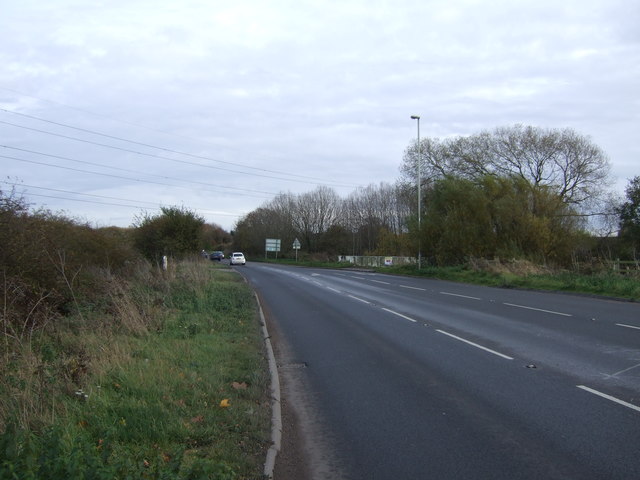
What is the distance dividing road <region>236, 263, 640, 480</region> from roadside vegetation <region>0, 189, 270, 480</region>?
0.90 meters

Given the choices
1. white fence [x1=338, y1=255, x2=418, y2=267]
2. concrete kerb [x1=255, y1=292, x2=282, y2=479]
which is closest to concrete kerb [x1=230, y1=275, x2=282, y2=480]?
concrete kerb [x1=255, y1=292, x2=282, y2=479]

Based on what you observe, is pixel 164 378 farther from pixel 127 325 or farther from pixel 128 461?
pixel 127 325

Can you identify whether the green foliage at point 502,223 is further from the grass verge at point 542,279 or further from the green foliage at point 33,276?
the green foliage at point 33,276

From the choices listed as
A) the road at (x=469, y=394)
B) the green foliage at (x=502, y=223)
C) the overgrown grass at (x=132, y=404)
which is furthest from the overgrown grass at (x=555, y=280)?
the overgrown grass at (x=132, y=404)

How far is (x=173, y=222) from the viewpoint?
28953 millimetres

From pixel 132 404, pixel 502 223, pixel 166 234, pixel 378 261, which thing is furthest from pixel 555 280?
pixel 378 261

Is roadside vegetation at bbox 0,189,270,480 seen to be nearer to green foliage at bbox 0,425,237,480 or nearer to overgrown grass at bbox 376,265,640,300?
green foliage at bbox 0,425,237,480

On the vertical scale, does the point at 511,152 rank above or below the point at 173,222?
above

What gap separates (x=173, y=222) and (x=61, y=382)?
23501 mm

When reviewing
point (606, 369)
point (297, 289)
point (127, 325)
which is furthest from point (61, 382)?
point (297, 289)

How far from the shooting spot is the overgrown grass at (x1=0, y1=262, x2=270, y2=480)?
152 inches

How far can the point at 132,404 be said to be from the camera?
5.62 meters

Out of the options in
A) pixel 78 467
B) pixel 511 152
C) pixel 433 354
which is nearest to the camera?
pixel 78 467

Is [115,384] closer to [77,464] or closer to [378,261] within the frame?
[77,464]
